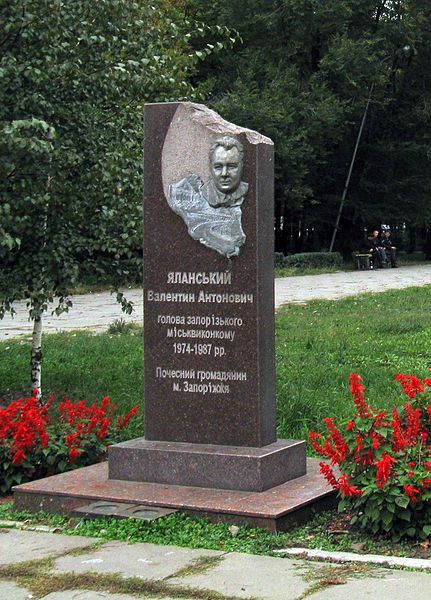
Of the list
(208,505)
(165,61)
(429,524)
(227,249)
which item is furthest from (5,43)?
(429,524)

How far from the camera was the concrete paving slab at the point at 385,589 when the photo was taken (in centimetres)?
497

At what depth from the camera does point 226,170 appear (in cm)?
727

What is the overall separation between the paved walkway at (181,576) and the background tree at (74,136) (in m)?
4.01

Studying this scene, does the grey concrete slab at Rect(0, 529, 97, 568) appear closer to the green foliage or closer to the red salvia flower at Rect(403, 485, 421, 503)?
the red salvia flower at Rect(403, 485, 421, 503)

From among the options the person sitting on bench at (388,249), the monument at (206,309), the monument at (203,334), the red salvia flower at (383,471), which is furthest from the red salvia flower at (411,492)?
the person sitting on bench at (388,249)

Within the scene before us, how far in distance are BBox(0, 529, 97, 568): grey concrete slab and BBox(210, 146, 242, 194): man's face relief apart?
2501 millimetres

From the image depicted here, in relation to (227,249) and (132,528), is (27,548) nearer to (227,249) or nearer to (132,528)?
(132,528)

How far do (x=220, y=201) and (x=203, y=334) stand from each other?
0.91 metres

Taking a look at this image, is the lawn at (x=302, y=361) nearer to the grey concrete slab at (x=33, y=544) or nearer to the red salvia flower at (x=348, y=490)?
the red salvia flower at (x=348, y=490)

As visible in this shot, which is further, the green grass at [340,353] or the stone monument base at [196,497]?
the green grass at [340,353]

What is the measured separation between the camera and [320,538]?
6254 millimetres

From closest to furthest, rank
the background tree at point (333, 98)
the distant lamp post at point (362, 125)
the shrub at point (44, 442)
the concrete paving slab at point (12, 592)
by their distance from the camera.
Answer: the concrete paving slab at point (12, 592) → the shrub at point (44, 442) → the background tree at point (333, 98) → the distant lamp post at point (362, 125)

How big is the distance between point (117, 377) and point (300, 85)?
32.0 metres

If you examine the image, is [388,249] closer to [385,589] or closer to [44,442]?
[44,442]
